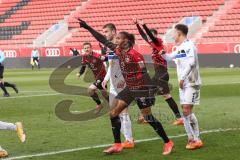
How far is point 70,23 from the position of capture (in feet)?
166

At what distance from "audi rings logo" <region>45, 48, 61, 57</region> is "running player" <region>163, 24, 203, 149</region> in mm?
36448

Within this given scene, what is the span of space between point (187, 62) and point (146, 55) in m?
29.5

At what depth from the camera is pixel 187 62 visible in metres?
8.79

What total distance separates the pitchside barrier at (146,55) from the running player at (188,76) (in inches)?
1043

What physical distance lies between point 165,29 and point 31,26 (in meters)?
15.6

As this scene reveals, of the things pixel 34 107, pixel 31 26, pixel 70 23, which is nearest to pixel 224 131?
pixel 34 107

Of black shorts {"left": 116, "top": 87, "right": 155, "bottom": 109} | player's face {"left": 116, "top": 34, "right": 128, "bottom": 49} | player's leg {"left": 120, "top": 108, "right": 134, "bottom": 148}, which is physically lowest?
player's leg {"left": 120, "top": 108, "right": 134, "bottom": 148}

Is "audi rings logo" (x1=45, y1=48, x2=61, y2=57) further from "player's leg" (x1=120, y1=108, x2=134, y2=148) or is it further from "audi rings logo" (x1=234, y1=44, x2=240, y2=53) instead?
"player's leg" (x1=120, y1=108, x2=134, y2=148)

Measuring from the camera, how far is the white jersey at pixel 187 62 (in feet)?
28.7

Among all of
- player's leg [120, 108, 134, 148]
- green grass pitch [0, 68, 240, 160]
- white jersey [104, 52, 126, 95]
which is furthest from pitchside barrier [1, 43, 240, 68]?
player's leg [120, 108, 134, 148]

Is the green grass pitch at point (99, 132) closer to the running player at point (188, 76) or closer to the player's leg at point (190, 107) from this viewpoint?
the player's leg at point (190, 107)

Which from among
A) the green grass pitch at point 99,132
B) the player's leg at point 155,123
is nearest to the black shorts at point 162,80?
the green grass pitch at point 99,132

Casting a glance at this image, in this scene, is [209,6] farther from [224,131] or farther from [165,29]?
[224,131]

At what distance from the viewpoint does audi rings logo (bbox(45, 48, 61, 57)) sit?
44975 mm
